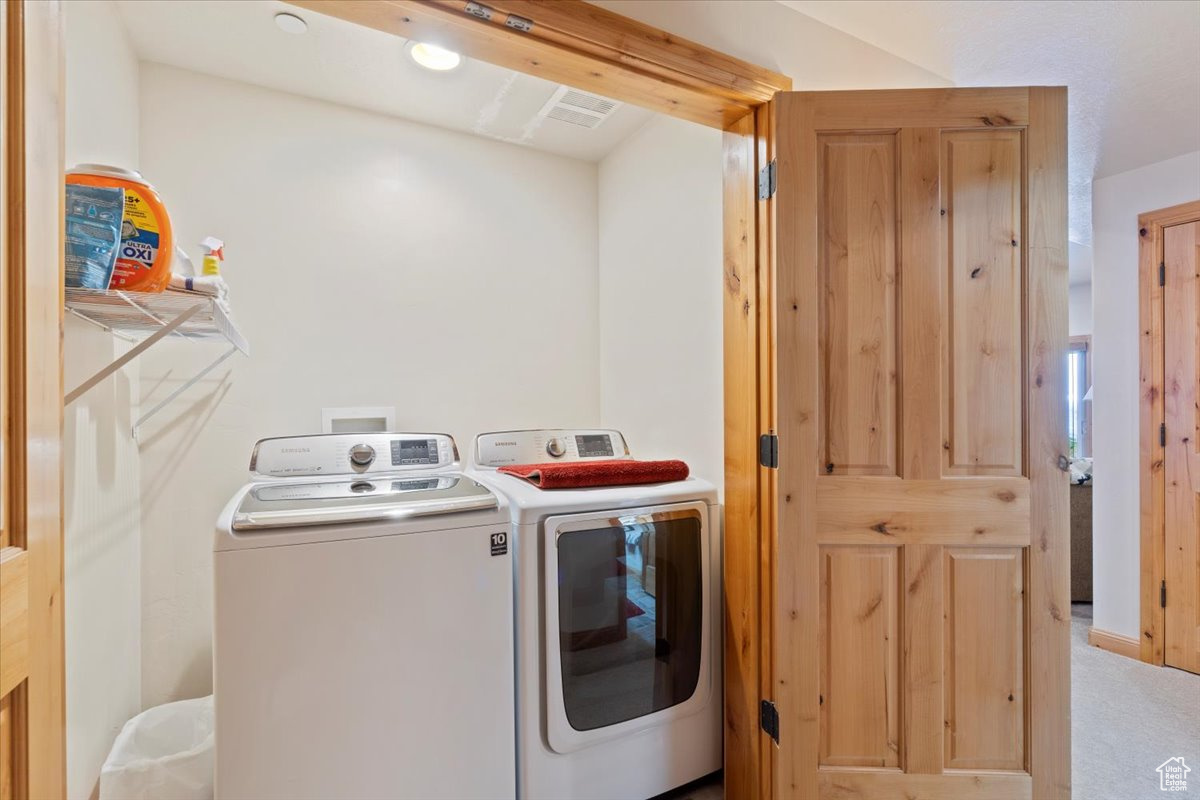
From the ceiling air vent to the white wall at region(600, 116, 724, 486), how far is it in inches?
8.6

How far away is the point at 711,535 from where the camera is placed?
1788mm

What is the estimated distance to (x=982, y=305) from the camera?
149 cm

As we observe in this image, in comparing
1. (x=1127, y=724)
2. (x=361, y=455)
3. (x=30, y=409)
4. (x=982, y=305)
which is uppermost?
(x=982, y=305)

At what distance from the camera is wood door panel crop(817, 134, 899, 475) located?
58.8 inches

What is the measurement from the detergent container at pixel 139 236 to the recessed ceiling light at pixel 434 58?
1134 millimetres

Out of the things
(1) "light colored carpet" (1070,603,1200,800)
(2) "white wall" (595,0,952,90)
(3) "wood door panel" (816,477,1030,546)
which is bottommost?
(1) "light colored carpet" (1070,603,1200,800)

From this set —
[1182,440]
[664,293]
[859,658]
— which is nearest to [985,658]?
[859,658]

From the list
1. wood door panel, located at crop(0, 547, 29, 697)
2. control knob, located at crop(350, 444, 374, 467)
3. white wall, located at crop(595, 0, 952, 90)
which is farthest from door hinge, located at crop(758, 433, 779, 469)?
wood door panel, located at crop(0, 547, 29, 697)

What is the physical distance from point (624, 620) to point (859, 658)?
0.66 m

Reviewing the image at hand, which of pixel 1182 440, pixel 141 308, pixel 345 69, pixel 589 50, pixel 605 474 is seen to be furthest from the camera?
pixel 1182 440

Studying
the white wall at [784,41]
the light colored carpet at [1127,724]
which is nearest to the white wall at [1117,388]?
the light colored carpet at [1127,724]

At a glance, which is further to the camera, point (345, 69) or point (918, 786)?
point (345, 69)

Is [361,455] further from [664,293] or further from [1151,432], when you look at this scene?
[1151,432]

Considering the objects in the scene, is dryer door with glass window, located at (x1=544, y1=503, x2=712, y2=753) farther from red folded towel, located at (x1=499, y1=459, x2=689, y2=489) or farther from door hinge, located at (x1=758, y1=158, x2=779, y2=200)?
door hinge, located at (x1=758, y1=158, x2=779, y2=200)
